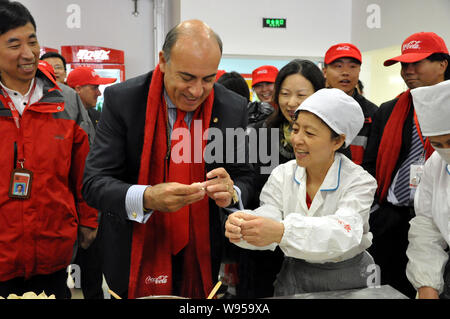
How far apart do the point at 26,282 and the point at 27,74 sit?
0.95 m

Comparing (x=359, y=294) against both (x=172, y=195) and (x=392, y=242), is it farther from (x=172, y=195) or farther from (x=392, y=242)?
(x=392, y=242)

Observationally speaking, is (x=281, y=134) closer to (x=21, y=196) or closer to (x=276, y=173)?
(x=276, y=173)

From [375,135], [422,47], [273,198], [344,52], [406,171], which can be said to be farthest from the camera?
[344,52]

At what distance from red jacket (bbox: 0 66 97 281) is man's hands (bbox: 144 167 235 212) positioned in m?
0.66

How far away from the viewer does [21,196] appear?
1.72m

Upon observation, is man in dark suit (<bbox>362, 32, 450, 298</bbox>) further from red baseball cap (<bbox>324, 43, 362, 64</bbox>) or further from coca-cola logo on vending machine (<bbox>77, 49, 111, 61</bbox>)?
coca-cola logo on vending machine (<bbox>77, 49, 111, 61</bbox>)

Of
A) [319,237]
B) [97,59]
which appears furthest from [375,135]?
[97,59]

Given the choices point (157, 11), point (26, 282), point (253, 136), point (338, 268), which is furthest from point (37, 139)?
point (157, 11)

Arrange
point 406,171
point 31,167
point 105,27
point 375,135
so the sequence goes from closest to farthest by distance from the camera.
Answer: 1. point 31,167
2. point 406,171
3. point 375,135
4. point 105,27

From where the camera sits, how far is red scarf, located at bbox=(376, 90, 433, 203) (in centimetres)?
227

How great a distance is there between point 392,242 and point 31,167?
1.99 m

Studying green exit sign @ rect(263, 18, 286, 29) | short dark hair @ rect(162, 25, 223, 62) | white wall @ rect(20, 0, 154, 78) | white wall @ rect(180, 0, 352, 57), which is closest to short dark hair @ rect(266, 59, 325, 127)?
short dark hair @ rect(162, 25, 223, 62)

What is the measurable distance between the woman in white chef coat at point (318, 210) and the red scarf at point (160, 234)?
219 millimetres

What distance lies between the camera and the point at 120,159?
1.52 meters
